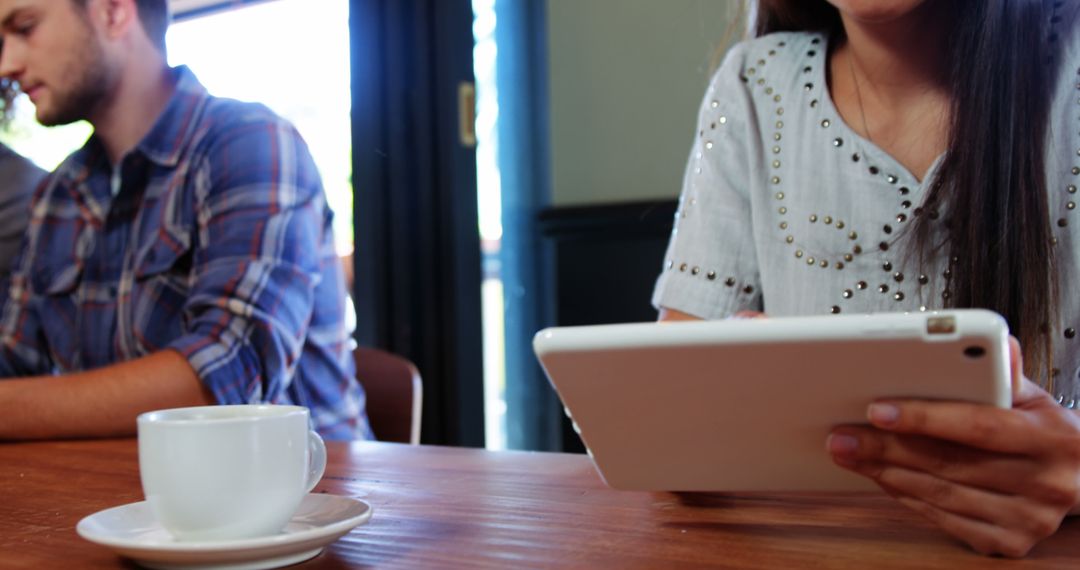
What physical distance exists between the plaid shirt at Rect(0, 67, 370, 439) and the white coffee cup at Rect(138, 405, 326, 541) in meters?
0.75

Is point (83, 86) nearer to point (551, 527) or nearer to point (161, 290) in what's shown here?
point (161, 290)

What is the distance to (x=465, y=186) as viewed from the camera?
2.22 m

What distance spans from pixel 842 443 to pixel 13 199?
176 centimetres

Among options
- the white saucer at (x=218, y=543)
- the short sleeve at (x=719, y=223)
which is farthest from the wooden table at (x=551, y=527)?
the short sleeve at (x=719, y=223)

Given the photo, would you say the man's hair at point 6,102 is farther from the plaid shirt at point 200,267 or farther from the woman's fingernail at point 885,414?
the woman's fingernail at point 885,414

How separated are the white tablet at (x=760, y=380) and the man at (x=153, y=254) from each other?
2.66 feet

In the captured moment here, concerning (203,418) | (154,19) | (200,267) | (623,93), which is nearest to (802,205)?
(203,418)

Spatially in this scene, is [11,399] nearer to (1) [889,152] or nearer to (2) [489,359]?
(1) [889,152]

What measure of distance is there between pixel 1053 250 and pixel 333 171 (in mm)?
1777

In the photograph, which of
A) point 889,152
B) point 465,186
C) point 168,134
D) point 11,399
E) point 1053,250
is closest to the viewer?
point 1053,250

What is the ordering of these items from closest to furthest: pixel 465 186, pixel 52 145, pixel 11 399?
1. pixel 11 399
2. pixel 465 186
3. pixel 52 145

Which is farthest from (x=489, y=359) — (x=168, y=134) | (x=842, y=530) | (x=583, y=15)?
(x=842, y=530)

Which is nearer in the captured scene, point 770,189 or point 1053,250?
point 1053,250

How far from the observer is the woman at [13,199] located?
1878 millimetres
